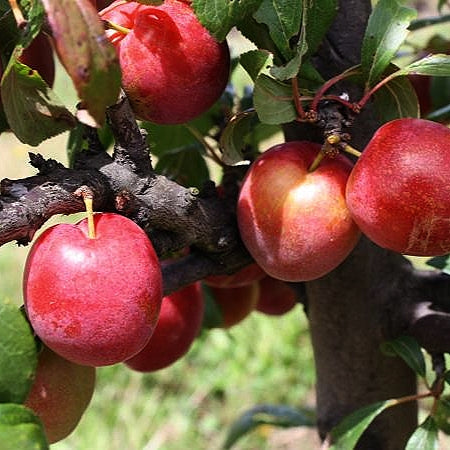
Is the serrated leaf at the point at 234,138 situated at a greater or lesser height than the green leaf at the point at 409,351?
greater

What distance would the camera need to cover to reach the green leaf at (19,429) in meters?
0.45

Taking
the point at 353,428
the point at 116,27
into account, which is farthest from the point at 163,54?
the point at 353,428

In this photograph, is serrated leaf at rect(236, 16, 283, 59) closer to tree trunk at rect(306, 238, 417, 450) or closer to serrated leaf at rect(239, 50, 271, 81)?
serrated leaf at rect(239, 50, 271, 81)

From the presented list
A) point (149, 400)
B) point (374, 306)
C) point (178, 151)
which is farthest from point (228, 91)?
point (149, 400)

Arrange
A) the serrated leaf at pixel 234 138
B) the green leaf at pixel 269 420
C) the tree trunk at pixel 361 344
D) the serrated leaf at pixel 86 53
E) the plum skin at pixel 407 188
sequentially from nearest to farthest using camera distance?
the serrated leaf at pixel 86 53 < the plum skin at pixel 407 188 < the serrated leaf at pixel 234 138 < the tree trunk at pixel 361 344 < the green leaf at pixel 269 420

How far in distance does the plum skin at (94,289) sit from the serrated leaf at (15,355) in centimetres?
1

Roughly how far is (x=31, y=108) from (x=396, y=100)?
280 millimetres

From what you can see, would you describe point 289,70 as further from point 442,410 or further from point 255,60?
point 442,410

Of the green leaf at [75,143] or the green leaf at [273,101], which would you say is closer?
the green leaf at [273,101]

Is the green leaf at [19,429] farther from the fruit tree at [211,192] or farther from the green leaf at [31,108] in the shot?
the green leaf at [31,108]

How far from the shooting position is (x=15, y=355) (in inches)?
19.8

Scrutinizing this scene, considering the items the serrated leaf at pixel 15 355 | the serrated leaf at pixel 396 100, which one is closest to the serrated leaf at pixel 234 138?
the serrated leaf at pixel 396 100

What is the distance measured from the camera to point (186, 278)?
2.27ft

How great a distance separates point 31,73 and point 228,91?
0.45 metres
